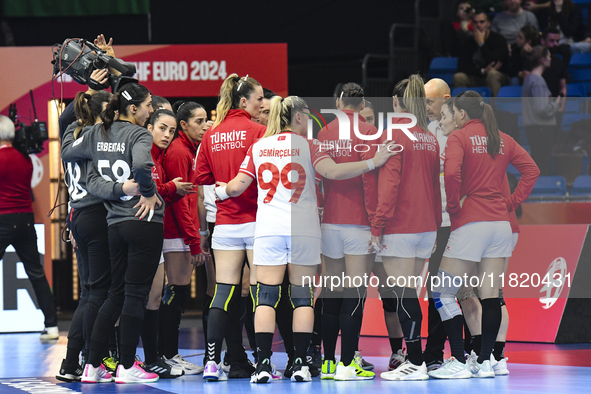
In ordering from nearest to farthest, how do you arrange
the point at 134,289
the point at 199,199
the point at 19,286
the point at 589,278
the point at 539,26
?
the point at 134,289 → the point at 199,199 → the point at 589,278 → the point at 19,286 → the point at 539,26

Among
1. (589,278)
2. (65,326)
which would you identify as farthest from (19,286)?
(589,278)

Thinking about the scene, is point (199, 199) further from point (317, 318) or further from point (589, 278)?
point (589, 278)

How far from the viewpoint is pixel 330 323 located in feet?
16.0

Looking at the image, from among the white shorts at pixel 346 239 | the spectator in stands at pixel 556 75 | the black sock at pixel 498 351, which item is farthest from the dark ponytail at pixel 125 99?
the spectator in stands at pixel 556 75

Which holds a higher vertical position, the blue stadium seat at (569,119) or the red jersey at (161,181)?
the blue stadium seat at (569,119)

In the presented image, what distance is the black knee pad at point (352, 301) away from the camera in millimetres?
4766

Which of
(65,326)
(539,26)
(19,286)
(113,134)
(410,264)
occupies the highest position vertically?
(539,26)

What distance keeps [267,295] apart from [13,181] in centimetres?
348

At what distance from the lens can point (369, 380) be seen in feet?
15.8

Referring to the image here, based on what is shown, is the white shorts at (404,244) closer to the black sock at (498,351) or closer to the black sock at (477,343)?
the black sock at (477,343)

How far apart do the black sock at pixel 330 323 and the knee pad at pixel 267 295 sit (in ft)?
1.23

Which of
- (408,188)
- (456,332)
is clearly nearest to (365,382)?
(456,332)

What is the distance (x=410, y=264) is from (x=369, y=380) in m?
0.79

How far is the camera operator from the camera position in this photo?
22.9ft
